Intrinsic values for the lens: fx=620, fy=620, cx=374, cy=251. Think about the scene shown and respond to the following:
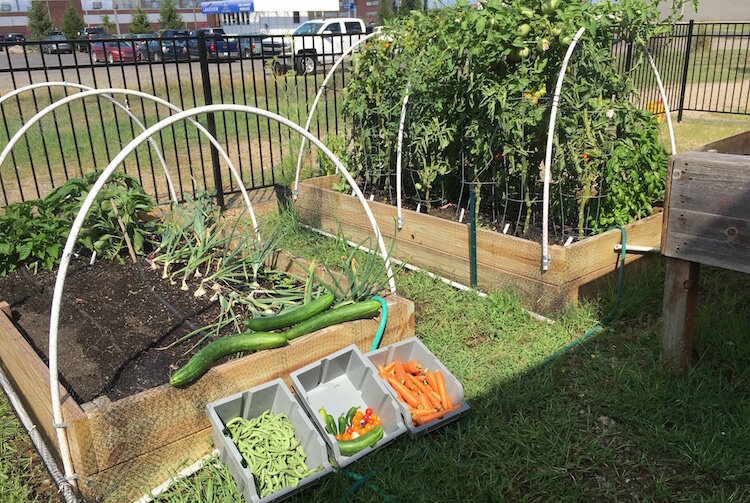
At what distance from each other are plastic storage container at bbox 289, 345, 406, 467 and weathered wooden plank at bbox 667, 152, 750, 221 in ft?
5.17

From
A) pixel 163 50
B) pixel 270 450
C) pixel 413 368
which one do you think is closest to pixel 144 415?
pixel 270 450

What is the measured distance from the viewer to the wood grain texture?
2.59 m

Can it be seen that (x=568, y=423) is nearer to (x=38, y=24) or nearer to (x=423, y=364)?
(x=423, y=364)

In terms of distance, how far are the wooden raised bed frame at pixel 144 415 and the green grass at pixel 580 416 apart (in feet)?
0.58

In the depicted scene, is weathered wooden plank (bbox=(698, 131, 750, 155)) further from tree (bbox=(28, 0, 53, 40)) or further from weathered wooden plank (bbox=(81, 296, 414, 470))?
tree (bbox=(28, 0, 53, 40))

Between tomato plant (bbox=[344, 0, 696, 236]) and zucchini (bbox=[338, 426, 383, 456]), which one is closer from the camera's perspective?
zucchini (bbox=[338, 426, 383, 456])

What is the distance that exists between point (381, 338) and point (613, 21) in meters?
2.54

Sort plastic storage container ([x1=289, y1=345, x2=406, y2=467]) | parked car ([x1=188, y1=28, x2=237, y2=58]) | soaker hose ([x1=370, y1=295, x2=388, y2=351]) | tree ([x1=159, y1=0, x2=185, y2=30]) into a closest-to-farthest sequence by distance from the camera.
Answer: plastic storage container ([x1=289, y1=345, x2=406, y2=467])
soaker hose ([x1=370, y1=295, x2=388, y2=351])
parked car ([x1=188, y1=28, x2=237, y2=58])
tree ([x1=159, y1=0, x2=185, y2=30])

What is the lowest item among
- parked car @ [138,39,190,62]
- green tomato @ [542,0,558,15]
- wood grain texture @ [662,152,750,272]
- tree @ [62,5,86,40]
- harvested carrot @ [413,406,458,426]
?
harvested carrot @ [413,406,458,426]

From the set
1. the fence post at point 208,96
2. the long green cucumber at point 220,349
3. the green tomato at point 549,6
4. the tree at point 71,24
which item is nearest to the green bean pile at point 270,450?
the long green cucumber at point 220,349

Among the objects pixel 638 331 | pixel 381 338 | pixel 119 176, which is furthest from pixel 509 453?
pixel 119 176

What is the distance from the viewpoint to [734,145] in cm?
371

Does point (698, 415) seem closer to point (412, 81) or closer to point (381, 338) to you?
point (381, 338)

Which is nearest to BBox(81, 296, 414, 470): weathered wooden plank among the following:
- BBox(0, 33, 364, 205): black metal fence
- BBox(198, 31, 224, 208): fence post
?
BBox(0, 33, 364, 205): black metal fence
